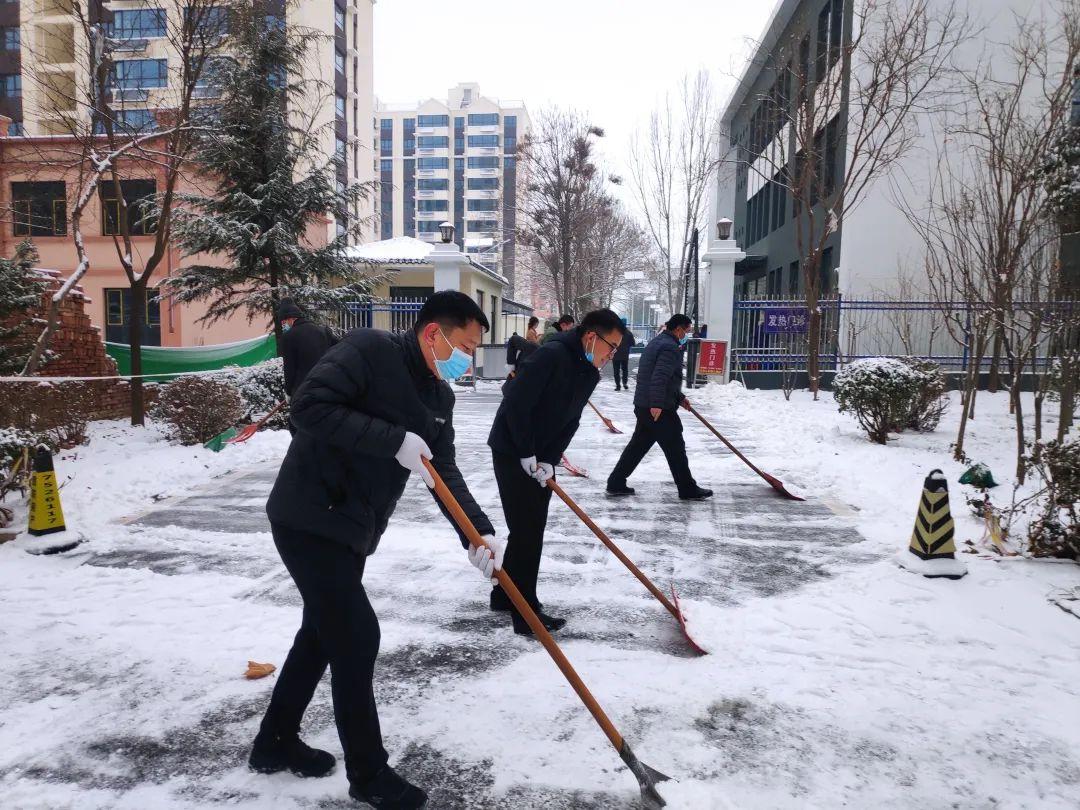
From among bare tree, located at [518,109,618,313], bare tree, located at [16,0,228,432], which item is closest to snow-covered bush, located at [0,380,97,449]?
bare tree, located at [16,0,228,432]

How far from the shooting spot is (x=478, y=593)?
4.33m

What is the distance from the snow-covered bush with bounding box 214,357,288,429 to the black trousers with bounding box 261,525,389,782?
342 inches

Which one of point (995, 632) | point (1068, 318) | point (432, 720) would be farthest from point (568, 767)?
point (1068, 318)

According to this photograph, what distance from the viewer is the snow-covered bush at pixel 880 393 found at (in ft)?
29.2

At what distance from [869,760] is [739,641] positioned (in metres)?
1.03

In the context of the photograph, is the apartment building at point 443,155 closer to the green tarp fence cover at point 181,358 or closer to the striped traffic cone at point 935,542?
the green tarp fence cover at point 181,358

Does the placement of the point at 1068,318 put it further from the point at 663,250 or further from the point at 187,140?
the point at 663,250

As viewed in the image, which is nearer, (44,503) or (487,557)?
A: (487,557)

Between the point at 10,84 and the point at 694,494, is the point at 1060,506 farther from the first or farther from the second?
the point at 10,84

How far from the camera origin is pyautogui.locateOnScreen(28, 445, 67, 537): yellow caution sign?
5.03 metres

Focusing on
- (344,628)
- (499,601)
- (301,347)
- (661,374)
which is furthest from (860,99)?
(344,628)

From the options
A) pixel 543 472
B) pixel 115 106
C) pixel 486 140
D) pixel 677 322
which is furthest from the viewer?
→ pixel 486 140

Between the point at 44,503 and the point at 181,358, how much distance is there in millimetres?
7290

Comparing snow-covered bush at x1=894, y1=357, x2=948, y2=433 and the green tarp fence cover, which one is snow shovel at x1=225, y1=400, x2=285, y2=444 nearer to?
the green tarp fence cover
